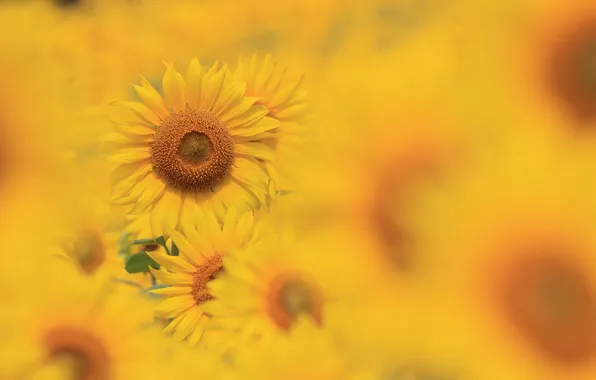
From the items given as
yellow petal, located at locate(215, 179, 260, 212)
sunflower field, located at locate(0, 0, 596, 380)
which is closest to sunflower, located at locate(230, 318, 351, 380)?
sunflower field, located at locate(0, 0, 596, 380)

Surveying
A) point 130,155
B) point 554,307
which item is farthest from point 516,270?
point 130,155

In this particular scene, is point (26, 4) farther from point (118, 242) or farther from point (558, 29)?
point (558, 29)

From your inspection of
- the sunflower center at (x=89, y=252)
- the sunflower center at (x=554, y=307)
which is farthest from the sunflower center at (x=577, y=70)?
the sunflower center at (x=89, y=252)

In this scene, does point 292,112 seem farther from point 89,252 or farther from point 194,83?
point 89,252

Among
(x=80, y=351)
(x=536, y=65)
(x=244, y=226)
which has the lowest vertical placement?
(x=80, y=351)

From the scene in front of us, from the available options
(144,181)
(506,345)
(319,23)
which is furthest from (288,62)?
(506,345)

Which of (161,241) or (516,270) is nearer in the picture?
(516,270)
